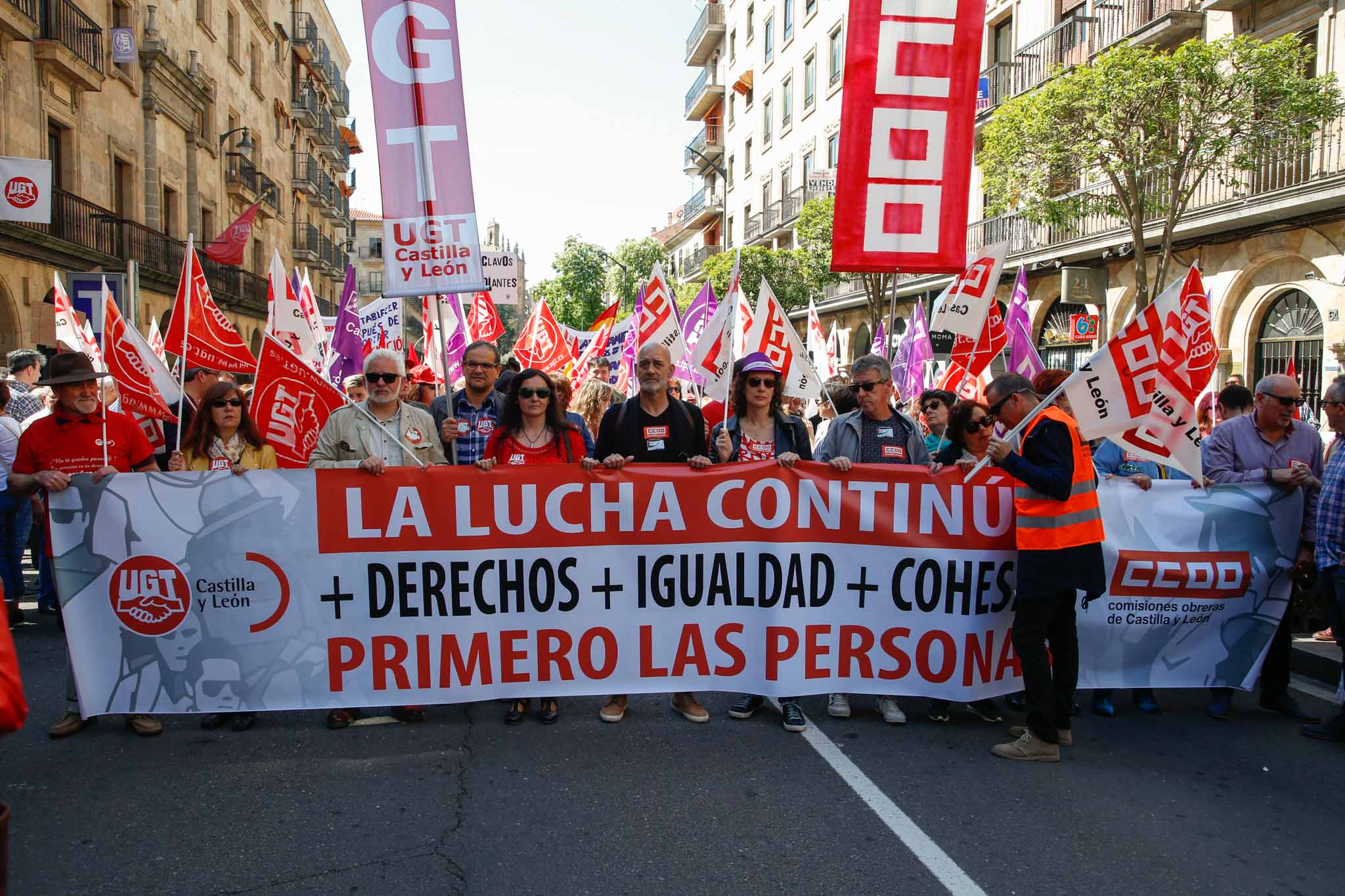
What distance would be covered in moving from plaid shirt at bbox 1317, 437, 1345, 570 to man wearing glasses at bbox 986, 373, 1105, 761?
4.54ft

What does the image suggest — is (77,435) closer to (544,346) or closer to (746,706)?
(746,706)

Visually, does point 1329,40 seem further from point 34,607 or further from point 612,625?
point 34,607

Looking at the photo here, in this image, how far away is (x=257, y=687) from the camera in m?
4.71

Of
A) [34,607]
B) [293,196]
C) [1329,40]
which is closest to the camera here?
[34,607]

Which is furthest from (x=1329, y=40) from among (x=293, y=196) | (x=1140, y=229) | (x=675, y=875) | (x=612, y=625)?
(x=293, y=196)

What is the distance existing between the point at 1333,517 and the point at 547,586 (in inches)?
155

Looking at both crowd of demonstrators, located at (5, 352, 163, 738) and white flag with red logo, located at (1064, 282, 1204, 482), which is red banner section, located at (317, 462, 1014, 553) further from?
crowd of demonstrators, located at (5, 352, 163, 738)

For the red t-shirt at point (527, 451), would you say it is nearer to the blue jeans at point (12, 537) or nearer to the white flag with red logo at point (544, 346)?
the blue jeans at point (12, 537)

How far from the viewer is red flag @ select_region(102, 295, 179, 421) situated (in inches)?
254

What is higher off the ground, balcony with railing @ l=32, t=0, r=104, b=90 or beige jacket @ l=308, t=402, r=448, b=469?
balcony with railing @ l=32, t=0, r=104, b=90

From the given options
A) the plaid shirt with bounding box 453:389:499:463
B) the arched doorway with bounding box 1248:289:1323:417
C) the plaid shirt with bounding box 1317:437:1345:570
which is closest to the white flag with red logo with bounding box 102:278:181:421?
the plaid shirt with bounding box 453:389:499:463

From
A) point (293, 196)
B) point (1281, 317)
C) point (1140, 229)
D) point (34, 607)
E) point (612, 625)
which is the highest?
point (293, 196)

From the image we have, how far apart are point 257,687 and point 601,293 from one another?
197 ft

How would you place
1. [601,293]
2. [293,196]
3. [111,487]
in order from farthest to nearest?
[601,293] < [293,196] < [111,487]
